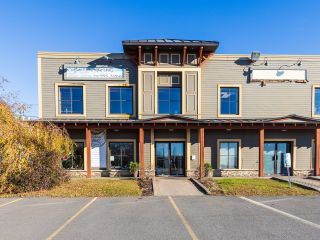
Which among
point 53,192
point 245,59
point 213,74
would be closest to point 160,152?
point 213,74

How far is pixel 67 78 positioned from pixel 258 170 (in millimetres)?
15442

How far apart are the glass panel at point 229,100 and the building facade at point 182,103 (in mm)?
75

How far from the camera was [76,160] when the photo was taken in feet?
57.7

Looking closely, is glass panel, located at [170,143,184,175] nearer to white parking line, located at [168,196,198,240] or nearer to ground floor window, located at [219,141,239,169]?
ground floor window, located at [219,141,239,169]

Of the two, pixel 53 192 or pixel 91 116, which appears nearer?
pixel 53 192

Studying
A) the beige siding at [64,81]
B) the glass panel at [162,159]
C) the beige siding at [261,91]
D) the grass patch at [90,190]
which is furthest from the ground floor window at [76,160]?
the beige siding at [261,91]

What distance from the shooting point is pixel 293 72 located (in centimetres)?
1806

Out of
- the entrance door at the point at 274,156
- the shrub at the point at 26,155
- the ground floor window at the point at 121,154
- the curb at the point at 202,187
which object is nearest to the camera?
the shrub at the point at 26,155

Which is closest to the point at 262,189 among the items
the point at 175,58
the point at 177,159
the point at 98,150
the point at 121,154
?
the point at 177,159

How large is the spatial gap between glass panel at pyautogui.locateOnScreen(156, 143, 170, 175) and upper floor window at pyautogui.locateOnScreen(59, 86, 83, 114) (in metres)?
6.39

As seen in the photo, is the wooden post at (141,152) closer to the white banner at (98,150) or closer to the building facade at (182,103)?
the building facade at (182,103)

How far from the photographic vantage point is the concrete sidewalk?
12.3m

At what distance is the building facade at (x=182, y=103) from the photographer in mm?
17500

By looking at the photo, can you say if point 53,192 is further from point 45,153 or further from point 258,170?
point 258,170
